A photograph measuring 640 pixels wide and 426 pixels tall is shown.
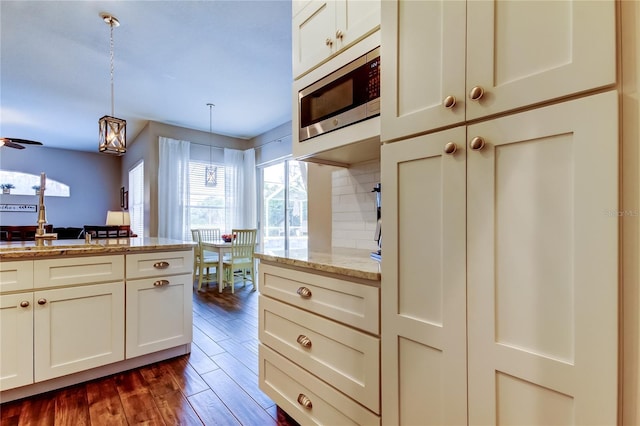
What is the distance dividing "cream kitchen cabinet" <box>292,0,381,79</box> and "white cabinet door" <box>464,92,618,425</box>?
756 mm

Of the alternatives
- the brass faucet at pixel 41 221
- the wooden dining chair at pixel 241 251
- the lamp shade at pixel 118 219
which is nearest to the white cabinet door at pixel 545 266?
the brass faucet at pixel 41 221

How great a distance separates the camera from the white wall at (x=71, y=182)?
6660 millimetres

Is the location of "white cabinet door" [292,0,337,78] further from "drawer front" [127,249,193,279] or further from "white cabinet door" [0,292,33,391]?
"white cabinet door" [0,292,33,391]

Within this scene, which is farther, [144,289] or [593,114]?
[144,289]

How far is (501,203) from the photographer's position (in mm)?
805

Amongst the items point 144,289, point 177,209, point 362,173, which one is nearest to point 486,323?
point 362,173

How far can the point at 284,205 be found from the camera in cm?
550

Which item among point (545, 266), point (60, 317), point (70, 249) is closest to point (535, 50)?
point (545, 266)

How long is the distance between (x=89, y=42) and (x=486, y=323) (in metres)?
3.74

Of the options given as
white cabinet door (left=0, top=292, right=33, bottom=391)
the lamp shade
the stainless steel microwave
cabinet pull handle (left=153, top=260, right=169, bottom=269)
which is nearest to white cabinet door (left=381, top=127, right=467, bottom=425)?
the stainless steel microwave

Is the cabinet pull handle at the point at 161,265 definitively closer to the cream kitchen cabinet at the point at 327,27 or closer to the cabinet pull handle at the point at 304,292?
the cabinet pull handle at the point at 304,292

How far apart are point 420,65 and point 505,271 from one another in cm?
67

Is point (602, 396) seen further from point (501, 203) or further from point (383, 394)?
point (383, 394)

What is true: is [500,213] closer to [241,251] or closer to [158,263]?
[158,263]
